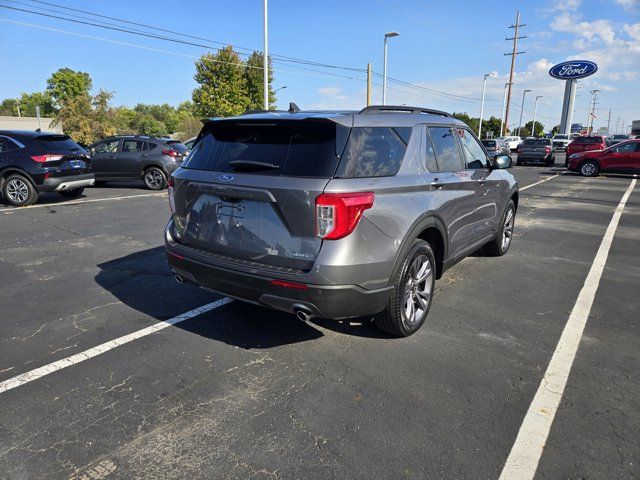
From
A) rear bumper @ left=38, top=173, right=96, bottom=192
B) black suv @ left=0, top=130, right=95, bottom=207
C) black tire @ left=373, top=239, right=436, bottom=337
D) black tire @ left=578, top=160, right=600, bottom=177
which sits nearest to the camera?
black tire @ left=373, top=239, right=436, bottom=337

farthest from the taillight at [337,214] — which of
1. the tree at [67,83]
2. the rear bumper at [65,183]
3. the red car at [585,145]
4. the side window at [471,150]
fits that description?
the tree at [67,83]

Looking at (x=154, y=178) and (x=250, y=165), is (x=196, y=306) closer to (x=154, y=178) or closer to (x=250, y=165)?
(x=250, y=165)

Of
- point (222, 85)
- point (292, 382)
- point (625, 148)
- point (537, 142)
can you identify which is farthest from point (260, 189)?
point (222, 85)

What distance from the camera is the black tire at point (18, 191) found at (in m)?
9.88

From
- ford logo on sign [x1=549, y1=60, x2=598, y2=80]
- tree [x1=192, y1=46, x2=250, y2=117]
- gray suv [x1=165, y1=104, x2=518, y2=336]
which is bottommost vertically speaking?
gray suv [x1=165, y1=104, x2=518, y2=336]

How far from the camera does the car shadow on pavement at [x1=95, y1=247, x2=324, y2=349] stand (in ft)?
12.3

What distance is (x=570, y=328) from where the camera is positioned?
13.2 feet

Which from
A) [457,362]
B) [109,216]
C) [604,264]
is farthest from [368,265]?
[109,216]

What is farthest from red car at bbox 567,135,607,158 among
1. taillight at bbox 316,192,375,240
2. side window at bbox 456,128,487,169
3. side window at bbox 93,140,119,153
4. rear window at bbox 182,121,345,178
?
taillight at bbox 316,192,375,240

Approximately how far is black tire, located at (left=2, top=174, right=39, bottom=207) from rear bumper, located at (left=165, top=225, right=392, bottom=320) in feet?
28.0

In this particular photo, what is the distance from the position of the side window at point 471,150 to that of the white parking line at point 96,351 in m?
2.98

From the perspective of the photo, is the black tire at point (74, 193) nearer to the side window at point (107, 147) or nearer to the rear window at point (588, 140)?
the side window at point (107, 147)

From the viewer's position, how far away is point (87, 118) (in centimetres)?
4022

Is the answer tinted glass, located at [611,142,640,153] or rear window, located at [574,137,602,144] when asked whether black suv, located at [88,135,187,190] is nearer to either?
tinted glass, located at [611,142,640,153]
